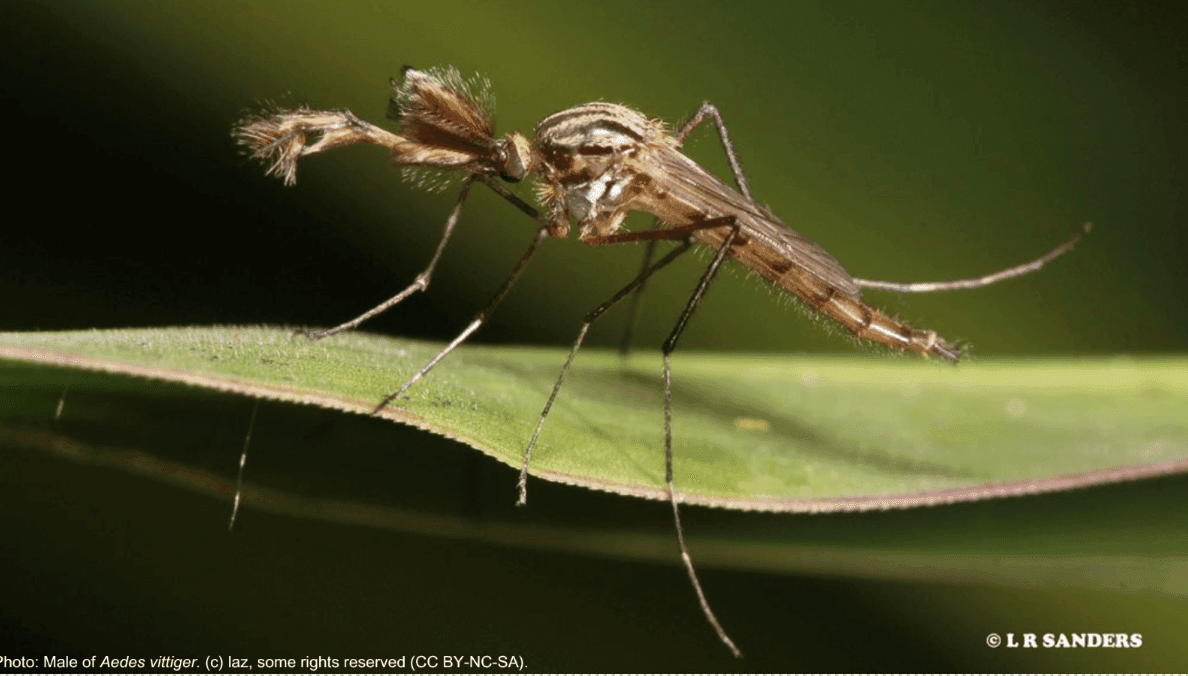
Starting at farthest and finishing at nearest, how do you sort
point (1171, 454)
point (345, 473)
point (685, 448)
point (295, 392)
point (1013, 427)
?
point (1013, 427), point (1171, 454), point (685, 448), point (345, 473), point (295, 392)

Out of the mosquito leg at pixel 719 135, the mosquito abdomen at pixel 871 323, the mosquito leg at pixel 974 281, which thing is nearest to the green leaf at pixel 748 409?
the mosquito abdomen at pixel 871 323

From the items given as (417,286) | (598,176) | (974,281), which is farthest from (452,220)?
(974,281)

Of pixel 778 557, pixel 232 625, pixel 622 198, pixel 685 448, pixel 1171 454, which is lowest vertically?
pixel 232 625

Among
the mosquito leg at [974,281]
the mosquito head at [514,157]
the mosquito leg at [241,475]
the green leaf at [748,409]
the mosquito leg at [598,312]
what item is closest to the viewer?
the green leaf at [748,409]

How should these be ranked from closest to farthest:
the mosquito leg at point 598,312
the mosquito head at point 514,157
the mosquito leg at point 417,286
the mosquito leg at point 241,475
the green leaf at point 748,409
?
1. the green leaf at point 748,409
2. the mosquito leg at point 241,475
3. the mosquito leg at point 598,312
4. the mosquito leg at point 417,286
5. the mosquito head at point 514,157

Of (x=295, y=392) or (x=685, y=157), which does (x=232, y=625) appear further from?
(x=685, y=157)

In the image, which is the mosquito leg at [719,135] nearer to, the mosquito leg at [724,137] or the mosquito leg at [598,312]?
the mosquito leg at [724,137]

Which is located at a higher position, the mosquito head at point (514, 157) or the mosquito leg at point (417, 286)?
the mosquito head at point (514, 157)

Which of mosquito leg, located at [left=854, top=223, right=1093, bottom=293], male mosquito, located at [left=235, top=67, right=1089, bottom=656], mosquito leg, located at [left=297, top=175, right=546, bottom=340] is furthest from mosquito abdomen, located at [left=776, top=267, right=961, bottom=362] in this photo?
mosquito leg, located at [left=297, top=175, right=546, bottom=340]

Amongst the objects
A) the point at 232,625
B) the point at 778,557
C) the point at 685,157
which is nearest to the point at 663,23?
the point at 685,157

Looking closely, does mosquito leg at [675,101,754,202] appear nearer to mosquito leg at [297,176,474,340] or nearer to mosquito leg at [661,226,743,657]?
mosquito leg at [661,226,743,657]
